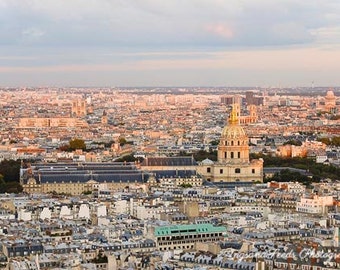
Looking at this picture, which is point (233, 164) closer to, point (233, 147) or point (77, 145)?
point (233, 147)

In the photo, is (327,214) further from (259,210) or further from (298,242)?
(298,242)

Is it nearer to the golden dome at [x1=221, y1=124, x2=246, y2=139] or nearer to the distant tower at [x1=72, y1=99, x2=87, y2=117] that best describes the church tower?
the golden dome at [x1=221, y1=124, x2=246, y2=139]

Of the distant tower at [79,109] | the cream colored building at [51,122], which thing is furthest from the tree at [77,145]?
the distant tower at [79,109]

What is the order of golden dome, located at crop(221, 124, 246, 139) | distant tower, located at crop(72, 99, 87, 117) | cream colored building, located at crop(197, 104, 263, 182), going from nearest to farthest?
cream colored building, located at crop(197, 104, 263, 182) → golden dome, located at crop(221, 124, 246, 139) → distant tower, located at crop(72, 99, 87, 117)

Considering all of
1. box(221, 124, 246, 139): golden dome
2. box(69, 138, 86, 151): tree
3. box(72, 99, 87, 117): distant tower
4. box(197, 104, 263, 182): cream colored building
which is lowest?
box(72, 99, 87, 117): distant tower

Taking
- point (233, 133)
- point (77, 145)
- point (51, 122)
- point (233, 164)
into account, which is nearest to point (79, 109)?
point (51, 122)

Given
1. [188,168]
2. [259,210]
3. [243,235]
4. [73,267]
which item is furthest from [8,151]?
[73,267]

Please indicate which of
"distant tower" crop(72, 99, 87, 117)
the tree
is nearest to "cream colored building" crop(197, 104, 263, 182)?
the tree

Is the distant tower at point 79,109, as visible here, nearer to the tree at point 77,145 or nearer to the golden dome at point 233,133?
the tree at point 77,145
